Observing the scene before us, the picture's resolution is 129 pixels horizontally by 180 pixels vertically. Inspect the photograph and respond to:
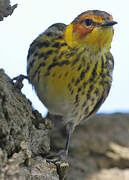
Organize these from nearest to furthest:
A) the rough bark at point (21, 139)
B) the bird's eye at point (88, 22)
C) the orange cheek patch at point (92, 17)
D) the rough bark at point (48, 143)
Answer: the rough bark at point (21, 139), the rough bark at point (48, 143), the orange cheek patch at point (92, 17), the bird's eye at point (88, 22)

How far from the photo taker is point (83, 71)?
4.56 meters

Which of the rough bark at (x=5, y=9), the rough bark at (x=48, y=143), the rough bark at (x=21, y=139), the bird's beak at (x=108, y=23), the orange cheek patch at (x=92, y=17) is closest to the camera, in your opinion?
the rough bark at (x=21, y=139)

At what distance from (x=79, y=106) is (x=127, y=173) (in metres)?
1.68

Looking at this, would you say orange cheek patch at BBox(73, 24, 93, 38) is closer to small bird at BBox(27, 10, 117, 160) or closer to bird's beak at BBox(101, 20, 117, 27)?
small bird at BBox(27, 10, 117, 160)

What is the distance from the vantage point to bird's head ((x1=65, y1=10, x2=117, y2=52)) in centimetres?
438

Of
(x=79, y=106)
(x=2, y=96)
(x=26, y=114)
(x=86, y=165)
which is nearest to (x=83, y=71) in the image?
(x=79, y=106)

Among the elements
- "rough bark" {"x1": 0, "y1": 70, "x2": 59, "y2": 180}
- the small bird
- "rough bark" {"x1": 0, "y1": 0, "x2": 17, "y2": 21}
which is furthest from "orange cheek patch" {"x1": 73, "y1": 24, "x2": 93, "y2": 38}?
"rough bark" {"x1": 0, "y1": 0, "x2": 17, "y2": 21}

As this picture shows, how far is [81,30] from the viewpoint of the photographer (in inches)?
181

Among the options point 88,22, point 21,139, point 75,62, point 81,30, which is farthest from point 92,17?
point 21,139

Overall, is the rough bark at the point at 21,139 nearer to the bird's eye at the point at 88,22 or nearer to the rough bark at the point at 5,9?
the rough bark at the point at 5,9

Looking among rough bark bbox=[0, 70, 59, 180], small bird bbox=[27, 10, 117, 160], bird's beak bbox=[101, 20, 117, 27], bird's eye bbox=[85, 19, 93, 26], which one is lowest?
rough bark bbox=[0, 70, 59, 180]

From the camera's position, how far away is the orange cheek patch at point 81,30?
4.52 meters

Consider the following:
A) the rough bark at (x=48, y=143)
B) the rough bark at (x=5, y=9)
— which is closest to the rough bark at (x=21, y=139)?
the rough bark at (x=48, y=143)

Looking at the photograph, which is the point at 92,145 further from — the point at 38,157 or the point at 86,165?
the point at 38,157
